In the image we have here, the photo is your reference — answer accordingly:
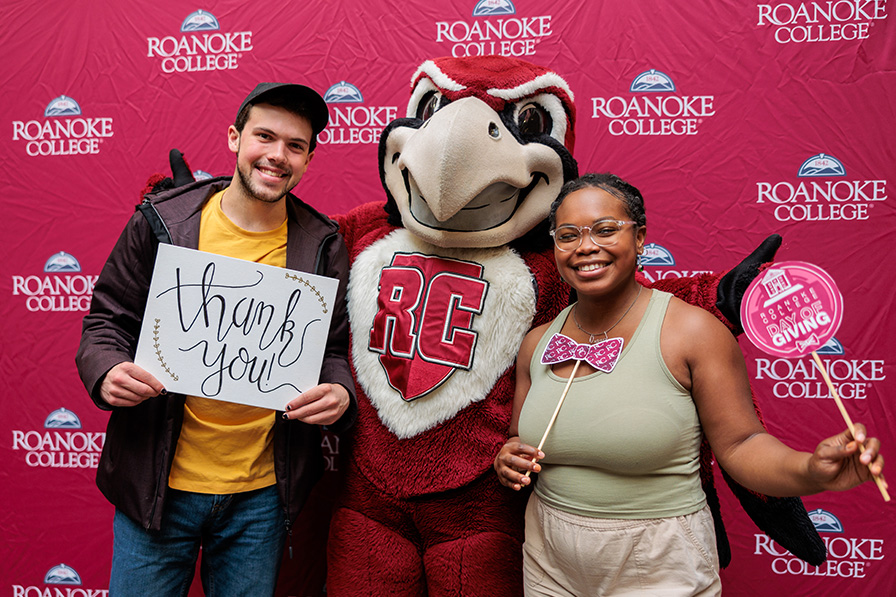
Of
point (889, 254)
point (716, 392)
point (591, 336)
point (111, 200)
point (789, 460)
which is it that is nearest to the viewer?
point (789, 460)

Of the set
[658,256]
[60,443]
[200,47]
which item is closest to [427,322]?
[658,256]

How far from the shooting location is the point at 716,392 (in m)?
1.04

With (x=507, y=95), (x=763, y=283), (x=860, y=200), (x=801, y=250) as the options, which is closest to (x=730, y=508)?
(x=801, y=250)

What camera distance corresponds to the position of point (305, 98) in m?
1.38

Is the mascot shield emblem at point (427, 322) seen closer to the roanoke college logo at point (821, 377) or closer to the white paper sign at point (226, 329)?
the white paper sign at point (226, 329)

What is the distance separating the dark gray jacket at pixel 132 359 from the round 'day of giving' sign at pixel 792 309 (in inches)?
32.0

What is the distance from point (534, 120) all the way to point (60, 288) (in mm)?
1664

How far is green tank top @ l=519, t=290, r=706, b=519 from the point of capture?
1044 mm

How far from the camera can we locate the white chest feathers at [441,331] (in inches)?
52.1

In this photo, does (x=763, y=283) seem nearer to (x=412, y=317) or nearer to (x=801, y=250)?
(x=412, y=317)

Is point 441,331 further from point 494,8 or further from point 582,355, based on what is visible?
point 494,8

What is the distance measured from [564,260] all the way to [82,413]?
5.72 feet

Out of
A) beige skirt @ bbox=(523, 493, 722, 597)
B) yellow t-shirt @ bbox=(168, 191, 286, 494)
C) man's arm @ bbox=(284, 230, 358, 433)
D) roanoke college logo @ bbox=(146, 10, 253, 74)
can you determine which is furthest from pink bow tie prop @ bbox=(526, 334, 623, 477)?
roanoke college logo @ bbox=(146, 10, 253, 74)

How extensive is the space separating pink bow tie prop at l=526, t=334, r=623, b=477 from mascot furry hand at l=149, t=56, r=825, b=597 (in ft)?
0.63
